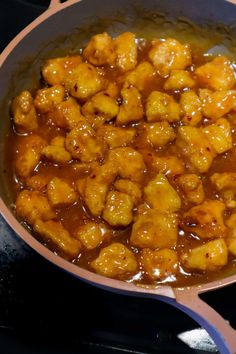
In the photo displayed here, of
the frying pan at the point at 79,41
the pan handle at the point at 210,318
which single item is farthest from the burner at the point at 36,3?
the pan handle at the point at 210,318

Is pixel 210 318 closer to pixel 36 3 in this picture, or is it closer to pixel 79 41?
Result: pixel 79 41

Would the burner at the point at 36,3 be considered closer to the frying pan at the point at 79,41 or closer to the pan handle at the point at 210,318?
the frying pan at the point at 79,41

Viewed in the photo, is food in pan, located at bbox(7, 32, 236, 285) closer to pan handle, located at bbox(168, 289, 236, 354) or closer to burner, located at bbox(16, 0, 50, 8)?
pan handle, located at bbox(168, 289, 236, 354)

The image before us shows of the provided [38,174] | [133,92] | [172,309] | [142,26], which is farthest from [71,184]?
[142,26]

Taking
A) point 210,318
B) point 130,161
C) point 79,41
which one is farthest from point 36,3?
point 210,318

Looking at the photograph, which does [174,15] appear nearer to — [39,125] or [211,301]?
[39,125]

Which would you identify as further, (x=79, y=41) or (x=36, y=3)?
(x=36, y=3)
